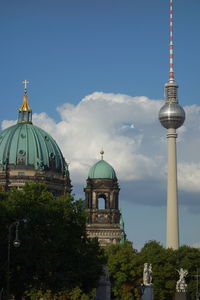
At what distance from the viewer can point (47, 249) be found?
106 m

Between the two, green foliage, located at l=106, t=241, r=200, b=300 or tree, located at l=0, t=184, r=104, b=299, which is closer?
tree, located at l=0, t=184, r=104, b=299

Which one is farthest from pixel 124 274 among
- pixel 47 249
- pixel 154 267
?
pixel 47 249

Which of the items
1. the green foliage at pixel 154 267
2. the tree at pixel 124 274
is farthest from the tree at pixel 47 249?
the green foliage at pixel 154 267

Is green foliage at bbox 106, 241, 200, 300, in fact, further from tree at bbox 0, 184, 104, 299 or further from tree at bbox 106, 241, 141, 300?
tree at bbox 0, 184, 104, 299

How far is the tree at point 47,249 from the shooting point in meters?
103

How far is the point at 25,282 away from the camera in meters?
105

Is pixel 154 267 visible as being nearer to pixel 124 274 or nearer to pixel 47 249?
pixel 124 274

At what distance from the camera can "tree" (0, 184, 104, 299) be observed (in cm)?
10262

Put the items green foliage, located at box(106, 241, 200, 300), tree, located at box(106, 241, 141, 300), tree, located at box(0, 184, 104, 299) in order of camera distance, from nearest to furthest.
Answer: tree, located at box(0, 184, 104, 299) < tree, located at box(106, 241, 141, 300) < green foliage, located at box(106, 241, 200, 300)

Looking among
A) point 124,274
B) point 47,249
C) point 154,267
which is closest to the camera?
point 47,249

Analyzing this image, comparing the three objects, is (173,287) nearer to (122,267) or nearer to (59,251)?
(122,267)

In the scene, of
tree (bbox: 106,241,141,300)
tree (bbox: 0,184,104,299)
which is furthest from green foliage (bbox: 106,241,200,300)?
tree (bbox: 0,184,104,299)

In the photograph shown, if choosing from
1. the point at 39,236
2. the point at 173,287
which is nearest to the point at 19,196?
the point at 39,236

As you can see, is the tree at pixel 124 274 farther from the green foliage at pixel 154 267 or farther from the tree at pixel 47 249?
the tree at pixel 47 249
